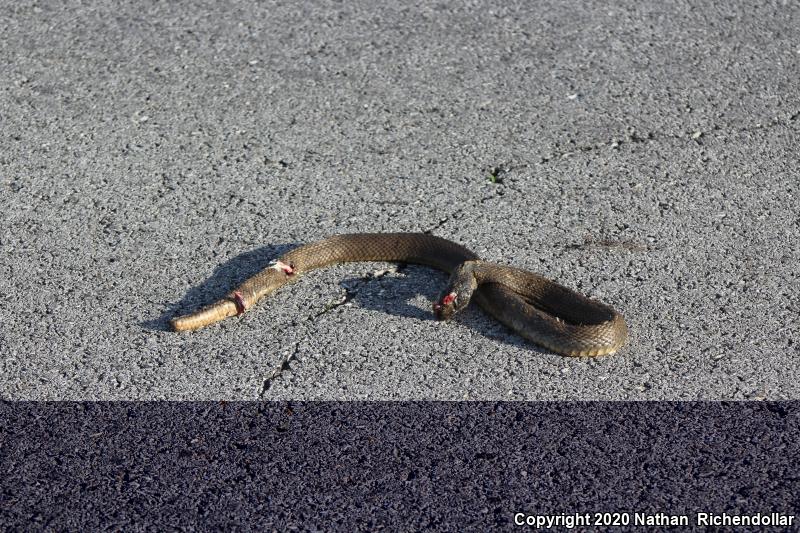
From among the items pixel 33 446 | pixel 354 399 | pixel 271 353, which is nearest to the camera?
pixel 33 446

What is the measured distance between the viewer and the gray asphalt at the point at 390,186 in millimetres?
4801

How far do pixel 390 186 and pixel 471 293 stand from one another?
51.5 inches

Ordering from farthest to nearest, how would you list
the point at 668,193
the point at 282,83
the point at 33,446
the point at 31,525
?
1. the point at 282,83
2. the point at 668,193
3. the point at 33,446
4. the point at 31,525

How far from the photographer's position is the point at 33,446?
4.28 m

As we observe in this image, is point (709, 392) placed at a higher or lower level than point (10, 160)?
higher

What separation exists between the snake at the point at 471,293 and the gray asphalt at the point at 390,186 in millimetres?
81

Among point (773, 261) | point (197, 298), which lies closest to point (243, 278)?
point (197, 298)

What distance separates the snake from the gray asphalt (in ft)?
0.26

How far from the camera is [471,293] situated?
16.8 feet

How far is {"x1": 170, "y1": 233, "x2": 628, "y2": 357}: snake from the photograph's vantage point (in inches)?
191

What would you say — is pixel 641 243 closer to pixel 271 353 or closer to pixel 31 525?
pixel 271 353

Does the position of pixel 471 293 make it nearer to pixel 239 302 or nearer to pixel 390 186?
pixel 239 302

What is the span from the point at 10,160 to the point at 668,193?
3.73 m

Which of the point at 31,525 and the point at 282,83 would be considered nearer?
the point at 31,525
